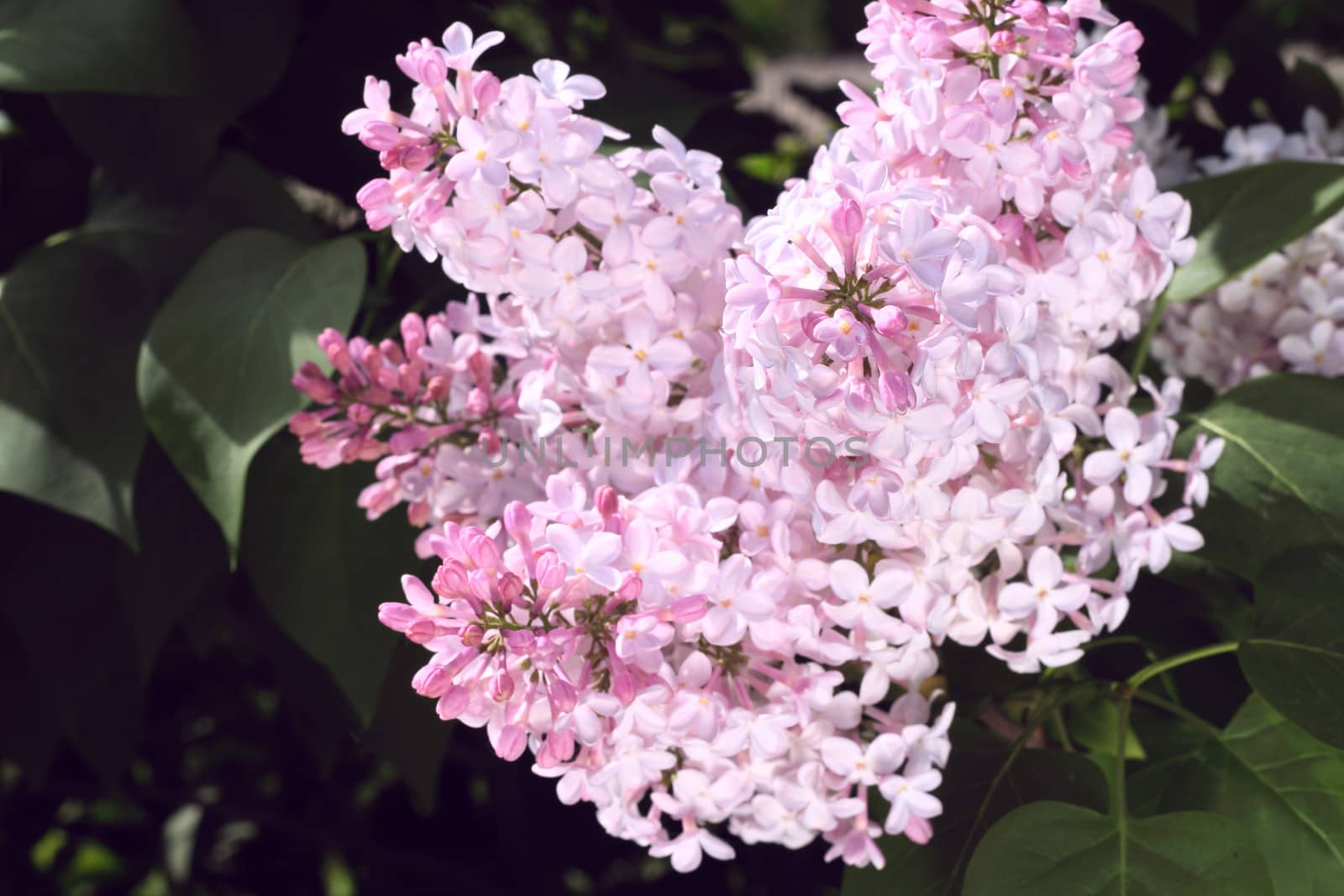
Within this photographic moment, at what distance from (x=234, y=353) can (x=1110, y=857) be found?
0.40 m

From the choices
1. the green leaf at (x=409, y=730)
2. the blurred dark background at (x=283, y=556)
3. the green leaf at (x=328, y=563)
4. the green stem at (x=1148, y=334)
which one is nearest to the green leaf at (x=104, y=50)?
the blurred dark background at (x=283, y=556)

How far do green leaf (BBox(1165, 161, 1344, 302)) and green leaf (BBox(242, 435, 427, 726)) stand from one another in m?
0.38

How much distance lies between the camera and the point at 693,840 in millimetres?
433

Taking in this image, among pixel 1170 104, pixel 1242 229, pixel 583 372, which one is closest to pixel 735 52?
pixel 1170 104

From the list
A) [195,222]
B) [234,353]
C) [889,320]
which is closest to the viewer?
[889,320]

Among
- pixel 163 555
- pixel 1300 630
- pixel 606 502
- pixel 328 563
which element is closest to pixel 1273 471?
pixel 1300 630

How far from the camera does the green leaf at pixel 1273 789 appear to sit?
1.40 ft

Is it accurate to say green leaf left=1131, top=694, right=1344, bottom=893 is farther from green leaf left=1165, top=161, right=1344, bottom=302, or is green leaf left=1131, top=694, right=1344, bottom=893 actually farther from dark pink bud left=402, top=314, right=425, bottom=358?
dark pink bud left=402, top=314, right=425, bottom=358

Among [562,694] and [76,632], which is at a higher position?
[562,694]

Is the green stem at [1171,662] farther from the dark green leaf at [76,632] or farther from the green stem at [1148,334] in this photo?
the dark green leaf at [76,632]

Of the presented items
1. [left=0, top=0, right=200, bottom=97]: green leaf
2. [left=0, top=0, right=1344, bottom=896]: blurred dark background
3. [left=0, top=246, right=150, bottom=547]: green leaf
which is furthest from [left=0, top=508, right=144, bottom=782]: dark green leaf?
[left=0, top=0, right=200, bottom=97]: green leaf

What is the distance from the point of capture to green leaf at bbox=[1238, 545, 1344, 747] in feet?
1.38

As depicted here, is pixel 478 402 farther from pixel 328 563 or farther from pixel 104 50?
pixel 104 50

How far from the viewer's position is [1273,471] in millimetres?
470
